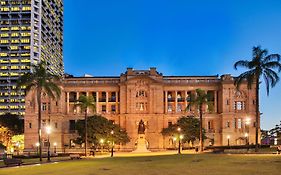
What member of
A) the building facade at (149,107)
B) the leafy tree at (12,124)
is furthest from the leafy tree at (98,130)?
the leafy tree at (12,124)

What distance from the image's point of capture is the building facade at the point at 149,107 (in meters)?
142

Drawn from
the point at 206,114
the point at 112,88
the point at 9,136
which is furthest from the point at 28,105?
the point at 206,114

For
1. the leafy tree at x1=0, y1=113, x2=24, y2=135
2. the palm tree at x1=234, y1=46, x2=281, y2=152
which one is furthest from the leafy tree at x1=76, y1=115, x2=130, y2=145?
the palm tree at x1=234, y1=46, x2=281, y2=152

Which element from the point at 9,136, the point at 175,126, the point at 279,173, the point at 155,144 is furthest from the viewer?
the point at 9,136

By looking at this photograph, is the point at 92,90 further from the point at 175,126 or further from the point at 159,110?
the point at 175,126

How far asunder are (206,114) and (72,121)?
44.3 metres

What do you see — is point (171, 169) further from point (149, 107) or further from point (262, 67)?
point (149, 107)

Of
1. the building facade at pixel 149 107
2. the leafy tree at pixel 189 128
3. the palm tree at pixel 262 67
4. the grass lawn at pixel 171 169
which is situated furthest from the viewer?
the building facade at pixel 149 107

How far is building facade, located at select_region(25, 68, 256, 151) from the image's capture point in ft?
466

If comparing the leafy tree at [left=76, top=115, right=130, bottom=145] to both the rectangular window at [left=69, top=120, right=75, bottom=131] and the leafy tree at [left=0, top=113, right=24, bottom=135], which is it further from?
the leafy tree at [left=0, top=113, right=24, bottom=135]

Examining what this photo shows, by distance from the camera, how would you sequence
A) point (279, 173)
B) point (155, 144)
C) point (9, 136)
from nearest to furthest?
point (279, 173) < point (155, 144) < point (9, 136)

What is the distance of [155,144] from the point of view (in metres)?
141

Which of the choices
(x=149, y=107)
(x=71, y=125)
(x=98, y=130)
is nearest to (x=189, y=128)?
(x=149, y=107)

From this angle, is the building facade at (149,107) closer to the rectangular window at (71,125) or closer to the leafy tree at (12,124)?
the rectangular window at (71,125)
